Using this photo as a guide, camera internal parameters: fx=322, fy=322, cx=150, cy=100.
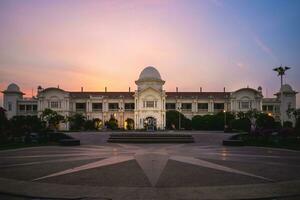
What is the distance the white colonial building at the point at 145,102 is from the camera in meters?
97.6

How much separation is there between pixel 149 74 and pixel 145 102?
905 centimetres

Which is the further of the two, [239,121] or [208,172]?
[239,121]

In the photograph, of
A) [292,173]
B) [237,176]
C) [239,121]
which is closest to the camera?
[237,176]

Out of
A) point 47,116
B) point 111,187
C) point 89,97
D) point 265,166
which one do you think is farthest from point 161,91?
point 111,187

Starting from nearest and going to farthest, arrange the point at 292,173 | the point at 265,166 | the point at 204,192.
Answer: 1. the point at 204,192
2. the point at 292,173
3. the point at 265,166

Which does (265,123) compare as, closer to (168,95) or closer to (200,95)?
(200,95)

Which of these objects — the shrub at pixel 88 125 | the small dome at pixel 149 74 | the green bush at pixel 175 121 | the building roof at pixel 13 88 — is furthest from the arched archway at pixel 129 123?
the building roof at pixel 13 88

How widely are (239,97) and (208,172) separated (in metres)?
91.0

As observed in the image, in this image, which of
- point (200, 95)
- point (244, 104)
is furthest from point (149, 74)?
point (244, 104)

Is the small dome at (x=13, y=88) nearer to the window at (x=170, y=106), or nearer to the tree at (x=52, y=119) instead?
the tree at (x=52, y=119)

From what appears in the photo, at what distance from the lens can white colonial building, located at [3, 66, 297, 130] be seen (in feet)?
320

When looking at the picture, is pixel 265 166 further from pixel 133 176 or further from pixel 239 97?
pixel 239 97

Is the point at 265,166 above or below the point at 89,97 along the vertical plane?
below

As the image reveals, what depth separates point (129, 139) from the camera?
42000mm
